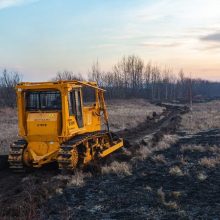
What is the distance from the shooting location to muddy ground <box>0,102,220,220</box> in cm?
977

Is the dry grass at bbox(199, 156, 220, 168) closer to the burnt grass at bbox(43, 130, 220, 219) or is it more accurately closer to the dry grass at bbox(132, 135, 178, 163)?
the burnt grass at bbox(43, 130, 220, 219)

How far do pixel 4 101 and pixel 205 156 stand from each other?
58465 mm

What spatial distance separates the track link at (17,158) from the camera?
14.4m

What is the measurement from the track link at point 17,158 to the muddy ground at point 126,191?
27cm

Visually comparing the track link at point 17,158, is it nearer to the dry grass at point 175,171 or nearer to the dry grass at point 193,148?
the dry grass at point 175,171

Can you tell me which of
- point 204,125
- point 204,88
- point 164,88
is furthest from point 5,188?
point 204,88

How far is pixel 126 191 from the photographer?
1181 centimetres

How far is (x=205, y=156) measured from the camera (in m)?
16.7

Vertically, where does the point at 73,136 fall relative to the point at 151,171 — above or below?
above

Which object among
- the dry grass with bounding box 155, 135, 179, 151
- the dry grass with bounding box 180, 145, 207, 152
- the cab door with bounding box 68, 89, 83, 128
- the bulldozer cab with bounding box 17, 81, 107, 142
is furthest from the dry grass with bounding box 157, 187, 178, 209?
the dry grass with bounding box 155, 135, 179, 151

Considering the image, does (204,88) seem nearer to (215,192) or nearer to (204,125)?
(204,125)

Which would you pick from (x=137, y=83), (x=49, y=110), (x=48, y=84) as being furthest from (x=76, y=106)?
(x=137, y=83)

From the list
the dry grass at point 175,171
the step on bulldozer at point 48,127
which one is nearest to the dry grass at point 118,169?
the step on bulldozer at point 48,127

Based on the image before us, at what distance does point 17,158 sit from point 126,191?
13.8 ft
